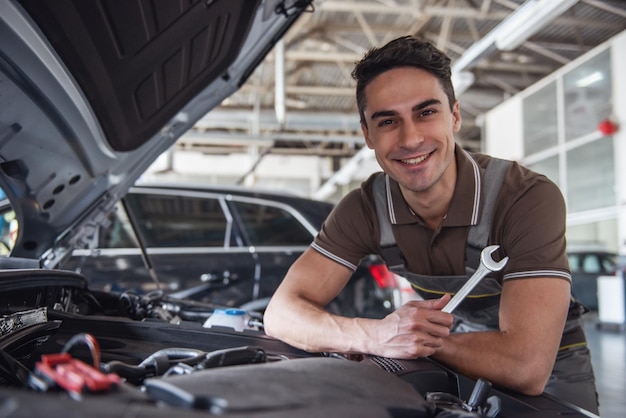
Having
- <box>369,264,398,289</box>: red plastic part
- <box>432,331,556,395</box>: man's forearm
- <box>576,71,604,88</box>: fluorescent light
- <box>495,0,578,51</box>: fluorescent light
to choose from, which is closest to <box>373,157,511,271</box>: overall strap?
<box>432,331,556,395</box>: man's forearm

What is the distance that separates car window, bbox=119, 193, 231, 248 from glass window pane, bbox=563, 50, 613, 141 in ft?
23.1

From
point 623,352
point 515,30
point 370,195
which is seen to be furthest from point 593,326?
point 370,195

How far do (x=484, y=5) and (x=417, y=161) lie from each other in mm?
6633

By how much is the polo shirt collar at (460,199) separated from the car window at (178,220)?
2.09m

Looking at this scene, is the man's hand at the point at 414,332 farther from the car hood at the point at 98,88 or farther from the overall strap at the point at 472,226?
the car hood at the point at 98,88

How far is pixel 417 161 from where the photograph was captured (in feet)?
5.17

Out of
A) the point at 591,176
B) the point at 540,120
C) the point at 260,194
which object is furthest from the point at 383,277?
the point at 540,120

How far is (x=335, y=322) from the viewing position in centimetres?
137

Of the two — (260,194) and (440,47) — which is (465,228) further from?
(440,47)

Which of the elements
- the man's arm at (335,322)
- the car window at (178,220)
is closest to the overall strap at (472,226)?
the man's arm at (335,322)

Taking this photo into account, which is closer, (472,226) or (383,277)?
(472,226)

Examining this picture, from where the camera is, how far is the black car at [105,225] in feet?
2.02

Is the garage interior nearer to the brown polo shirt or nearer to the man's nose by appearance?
the brown polo shirt

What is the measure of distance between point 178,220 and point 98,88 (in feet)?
7.37
